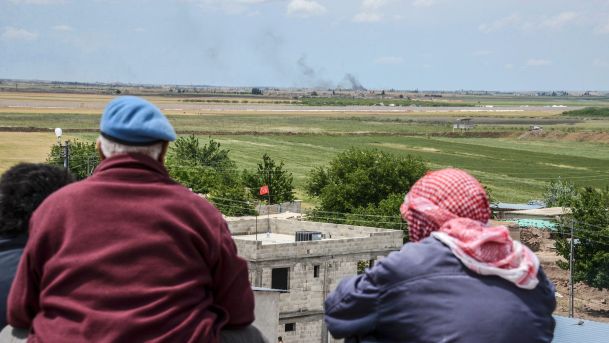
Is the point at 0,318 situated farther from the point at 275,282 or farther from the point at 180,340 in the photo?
the point at 275,282

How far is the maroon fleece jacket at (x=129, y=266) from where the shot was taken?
3668mm

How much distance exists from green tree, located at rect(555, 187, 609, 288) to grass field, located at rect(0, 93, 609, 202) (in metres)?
29.0

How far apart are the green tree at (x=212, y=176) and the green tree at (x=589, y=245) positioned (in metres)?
17.1

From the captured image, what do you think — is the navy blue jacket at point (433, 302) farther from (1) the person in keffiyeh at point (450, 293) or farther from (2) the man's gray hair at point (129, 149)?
(2) the man's gray hair at point (129, 149)

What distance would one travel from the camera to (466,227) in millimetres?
3879

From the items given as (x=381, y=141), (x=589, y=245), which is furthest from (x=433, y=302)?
(x=381, y=141)

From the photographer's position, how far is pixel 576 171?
98.9 m

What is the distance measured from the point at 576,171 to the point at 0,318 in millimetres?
98144

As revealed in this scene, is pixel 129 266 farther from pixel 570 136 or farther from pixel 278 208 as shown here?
pixel 570 136

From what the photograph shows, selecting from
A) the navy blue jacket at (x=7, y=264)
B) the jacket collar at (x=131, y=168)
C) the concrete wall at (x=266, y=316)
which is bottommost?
the concrete wall at (x=266, y=316)

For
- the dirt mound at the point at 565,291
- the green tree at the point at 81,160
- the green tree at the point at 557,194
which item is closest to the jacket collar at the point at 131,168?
the dirt mound at the point at 565,291

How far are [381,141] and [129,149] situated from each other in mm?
119481

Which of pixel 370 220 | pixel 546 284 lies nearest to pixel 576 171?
pixel 370 220

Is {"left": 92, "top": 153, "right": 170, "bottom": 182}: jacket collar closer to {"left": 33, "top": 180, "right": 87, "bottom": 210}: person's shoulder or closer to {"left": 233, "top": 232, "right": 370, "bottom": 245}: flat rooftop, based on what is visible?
{"left": 33, "top": 180, "right": 87, "bottom": 210}: person's shoulder
